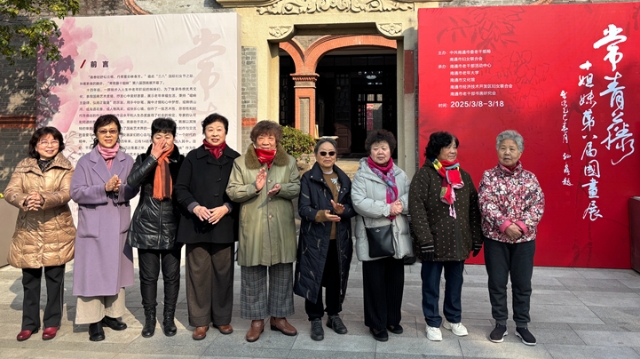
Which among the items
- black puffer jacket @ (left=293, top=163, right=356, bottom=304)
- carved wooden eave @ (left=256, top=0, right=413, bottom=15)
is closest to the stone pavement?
black puffer jacket @ (left=293, top=163, right=356, bottom=304)

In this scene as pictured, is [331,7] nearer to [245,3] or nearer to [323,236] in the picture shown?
[245,3]

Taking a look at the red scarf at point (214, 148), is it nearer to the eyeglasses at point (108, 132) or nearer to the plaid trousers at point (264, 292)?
the eyeglasses at point (108, 132)

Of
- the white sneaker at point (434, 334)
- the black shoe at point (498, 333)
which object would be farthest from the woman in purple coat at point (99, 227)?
the black shoe at point (498, 333)

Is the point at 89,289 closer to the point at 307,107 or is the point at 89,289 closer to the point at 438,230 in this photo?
the point at 438,230

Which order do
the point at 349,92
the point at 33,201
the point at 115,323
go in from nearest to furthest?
1. the point at 33,201
2. the point at 115,323
3. the point at 349,92

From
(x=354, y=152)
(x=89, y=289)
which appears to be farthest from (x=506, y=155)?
(x=354, y=152)

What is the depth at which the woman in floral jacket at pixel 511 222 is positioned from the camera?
3.36 metres

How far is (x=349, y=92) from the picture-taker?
57.3 ft

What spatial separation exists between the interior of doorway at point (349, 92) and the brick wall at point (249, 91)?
1018 centimetres

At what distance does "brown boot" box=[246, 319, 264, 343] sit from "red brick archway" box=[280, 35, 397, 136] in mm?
11055

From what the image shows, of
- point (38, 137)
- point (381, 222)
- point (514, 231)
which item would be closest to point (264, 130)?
point (381, 222)

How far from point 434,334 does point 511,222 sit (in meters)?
1.02

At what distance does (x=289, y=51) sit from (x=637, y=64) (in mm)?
10590

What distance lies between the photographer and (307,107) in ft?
48.3
